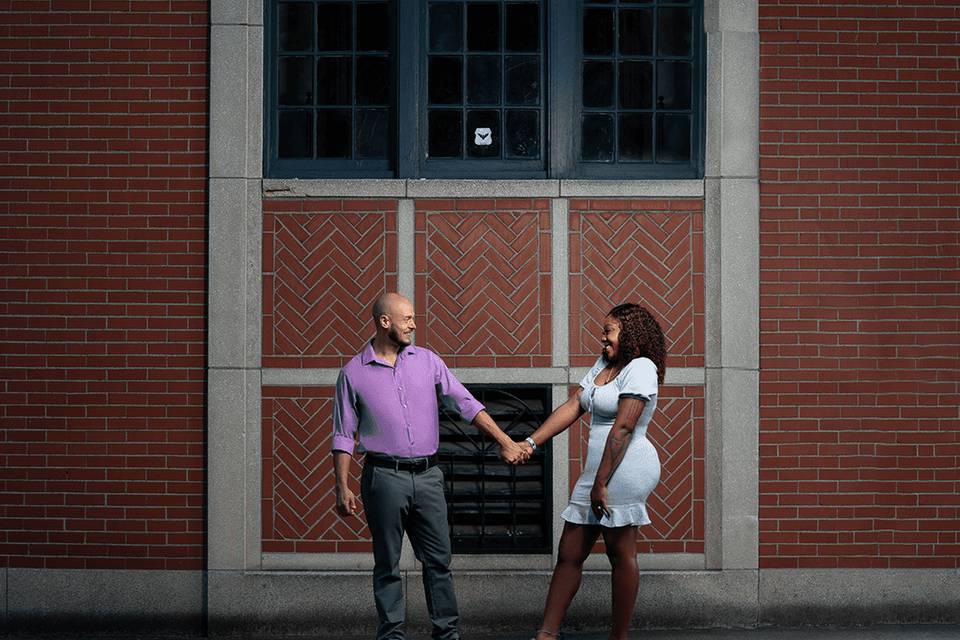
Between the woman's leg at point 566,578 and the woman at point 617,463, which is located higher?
the woman at point 617,463

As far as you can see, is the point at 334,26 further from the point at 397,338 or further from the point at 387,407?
the point at 387,407

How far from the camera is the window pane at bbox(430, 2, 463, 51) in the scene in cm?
801

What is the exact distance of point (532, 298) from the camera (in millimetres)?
7770

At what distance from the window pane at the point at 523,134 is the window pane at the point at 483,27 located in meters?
0.47

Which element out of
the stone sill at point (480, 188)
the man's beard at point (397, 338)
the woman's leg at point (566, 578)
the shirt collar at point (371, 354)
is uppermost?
the stone sill at point (480, 188)

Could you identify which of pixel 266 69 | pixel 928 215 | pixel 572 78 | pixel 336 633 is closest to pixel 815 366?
pixel 928 215

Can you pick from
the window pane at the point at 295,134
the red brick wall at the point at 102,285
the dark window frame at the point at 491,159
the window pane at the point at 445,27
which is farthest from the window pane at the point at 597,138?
the red brick wall at the point at 102,285

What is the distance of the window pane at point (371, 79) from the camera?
8.02 metres

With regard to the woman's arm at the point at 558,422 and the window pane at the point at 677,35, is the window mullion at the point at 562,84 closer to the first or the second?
the window pane at the point at 677,35

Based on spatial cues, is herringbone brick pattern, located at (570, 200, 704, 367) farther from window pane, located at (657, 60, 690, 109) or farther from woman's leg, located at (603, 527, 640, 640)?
woman's leg, located at (603, 527, 640, 640)

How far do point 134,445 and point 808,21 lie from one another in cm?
509

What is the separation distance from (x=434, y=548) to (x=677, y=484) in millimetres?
2061

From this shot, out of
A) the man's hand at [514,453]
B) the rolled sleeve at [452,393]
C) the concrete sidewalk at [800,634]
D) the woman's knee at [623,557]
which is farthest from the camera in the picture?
the concrete sidewalk at [800,634]

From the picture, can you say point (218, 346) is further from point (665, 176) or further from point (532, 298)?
point (665, 176)
